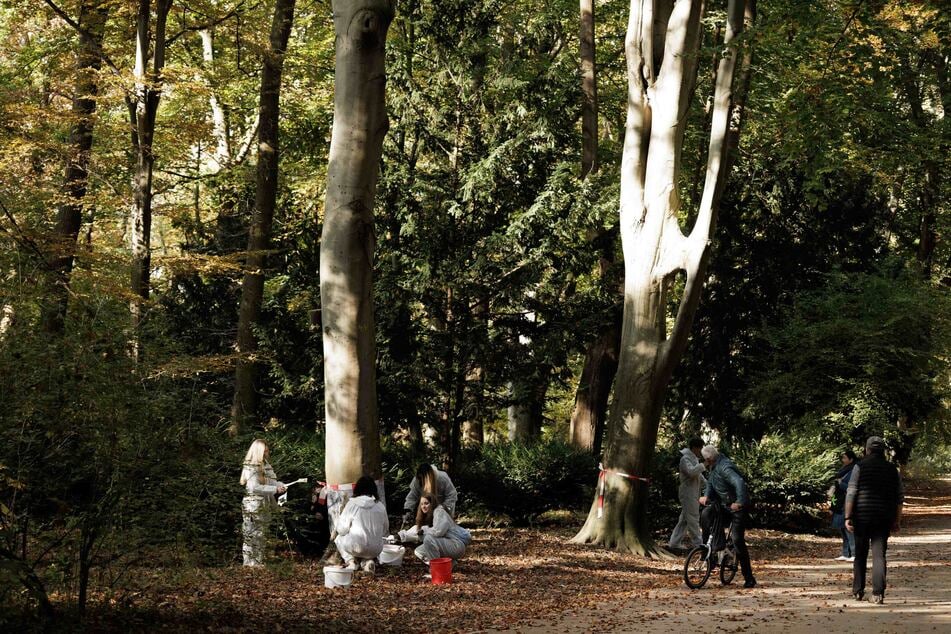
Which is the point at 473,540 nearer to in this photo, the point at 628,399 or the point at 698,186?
the point at 628,399

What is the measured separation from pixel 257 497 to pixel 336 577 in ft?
5.39

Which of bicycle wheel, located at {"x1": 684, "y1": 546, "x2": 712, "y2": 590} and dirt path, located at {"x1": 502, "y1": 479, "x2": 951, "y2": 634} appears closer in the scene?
dirt path, located at {"x1": 502, "y1": 479, "x2": 951, "y2": 634}

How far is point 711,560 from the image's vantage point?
13391 millimetres

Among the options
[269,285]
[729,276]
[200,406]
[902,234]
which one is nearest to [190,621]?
→ [200,406]

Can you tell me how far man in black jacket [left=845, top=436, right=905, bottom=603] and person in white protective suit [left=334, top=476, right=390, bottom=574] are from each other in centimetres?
548

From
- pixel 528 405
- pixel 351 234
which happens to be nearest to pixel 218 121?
pixel 528 405

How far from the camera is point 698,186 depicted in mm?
26375

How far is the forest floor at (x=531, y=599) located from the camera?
9133 mm

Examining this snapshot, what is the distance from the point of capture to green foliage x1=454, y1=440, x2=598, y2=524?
1944cm

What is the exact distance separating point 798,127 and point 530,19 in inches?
417

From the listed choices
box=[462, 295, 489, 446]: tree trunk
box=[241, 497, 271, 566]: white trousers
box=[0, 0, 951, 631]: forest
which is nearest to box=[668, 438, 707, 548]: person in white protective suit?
box=[0, 0, 951, 631]: forest

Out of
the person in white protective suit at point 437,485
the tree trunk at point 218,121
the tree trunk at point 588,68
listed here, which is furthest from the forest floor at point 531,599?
the tree trunk at point 218,121

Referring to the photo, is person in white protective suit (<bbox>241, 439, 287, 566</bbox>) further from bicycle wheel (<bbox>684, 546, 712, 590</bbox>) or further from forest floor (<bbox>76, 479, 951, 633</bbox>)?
bicycle wheel (<bbox>684, 546, 712, 590</bbox>)

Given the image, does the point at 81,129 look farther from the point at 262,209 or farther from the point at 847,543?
Answer: the point at 847,543
